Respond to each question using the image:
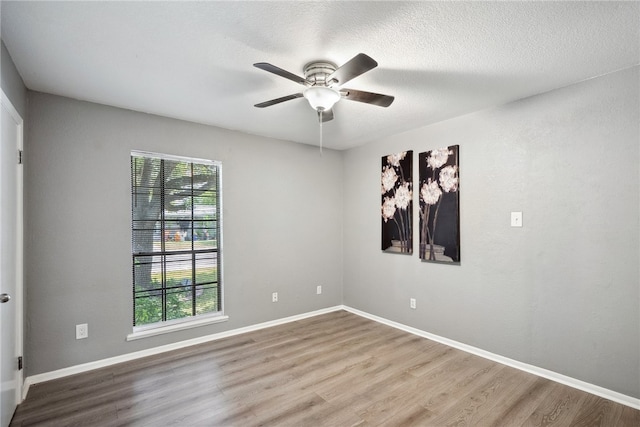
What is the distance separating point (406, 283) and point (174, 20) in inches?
132

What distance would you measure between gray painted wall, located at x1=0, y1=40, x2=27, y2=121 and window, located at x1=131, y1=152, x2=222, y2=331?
85 centimetres

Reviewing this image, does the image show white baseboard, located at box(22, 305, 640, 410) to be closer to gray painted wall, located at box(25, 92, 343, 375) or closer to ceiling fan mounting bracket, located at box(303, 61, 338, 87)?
gray painted wall, located at box(25, 92, 343, 375)

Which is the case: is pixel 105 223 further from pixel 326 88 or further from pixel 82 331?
pixel 326 88

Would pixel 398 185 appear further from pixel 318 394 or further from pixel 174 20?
pixel 174 20

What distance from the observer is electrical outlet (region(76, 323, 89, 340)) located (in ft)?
8.82

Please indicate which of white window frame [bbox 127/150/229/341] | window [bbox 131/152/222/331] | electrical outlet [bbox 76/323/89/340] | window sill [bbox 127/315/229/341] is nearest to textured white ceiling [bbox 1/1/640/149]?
white window frame [bbox 127/150/229/341]

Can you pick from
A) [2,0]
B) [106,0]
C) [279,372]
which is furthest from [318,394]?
[2,0]

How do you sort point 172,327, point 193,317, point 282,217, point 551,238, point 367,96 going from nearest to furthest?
1. point 367,96
2. point 551,238
3. point 172,327
4. point 193,317
5. point 282,217

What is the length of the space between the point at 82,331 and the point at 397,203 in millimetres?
3440

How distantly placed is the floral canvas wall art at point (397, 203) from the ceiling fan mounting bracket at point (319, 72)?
5.93 feet

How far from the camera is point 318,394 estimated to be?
2.35 meters

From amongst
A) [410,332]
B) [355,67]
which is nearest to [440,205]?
[410,332]

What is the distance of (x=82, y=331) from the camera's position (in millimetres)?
2709

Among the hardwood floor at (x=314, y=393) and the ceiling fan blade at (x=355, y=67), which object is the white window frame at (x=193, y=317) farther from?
the ceiling fan blade at (x=355, y=67)
